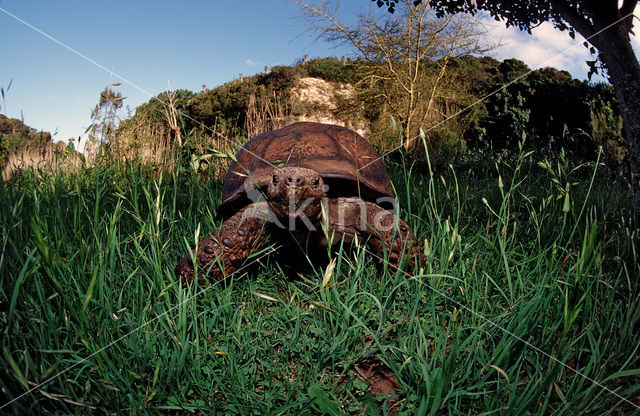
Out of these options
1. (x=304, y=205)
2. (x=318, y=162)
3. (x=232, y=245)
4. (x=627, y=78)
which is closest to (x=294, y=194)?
(x=304, y=205)

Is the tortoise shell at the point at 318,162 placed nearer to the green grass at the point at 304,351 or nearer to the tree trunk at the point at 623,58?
the green grass at the point at 304,351

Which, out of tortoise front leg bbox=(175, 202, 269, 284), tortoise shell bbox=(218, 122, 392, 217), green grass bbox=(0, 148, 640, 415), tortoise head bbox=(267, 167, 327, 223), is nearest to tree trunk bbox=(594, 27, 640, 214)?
green grass bbox=(0, 148, 640, 415)

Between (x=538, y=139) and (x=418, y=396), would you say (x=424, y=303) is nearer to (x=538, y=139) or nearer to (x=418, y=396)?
(x=418, y=396)

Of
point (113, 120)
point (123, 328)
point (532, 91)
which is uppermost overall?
point (532, 91)

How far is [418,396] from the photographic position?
1485 mm

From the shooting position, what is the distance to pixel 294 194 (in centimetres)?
214

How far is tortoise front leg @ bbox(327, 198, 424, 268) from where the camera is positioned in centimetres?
257

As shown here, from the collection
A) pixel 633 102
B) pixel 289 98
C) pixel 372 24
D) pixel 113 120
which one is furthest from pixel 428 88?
pixel 113 120

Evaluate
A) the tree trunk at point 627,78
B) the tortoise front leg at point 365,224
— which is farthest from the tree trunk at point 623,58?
the tortoise front leg at point 365,224

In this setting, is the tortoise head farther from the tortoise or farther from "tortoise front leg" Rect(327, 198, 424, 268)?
"tortoise front leg" Rect(327, 198, 424, 268)

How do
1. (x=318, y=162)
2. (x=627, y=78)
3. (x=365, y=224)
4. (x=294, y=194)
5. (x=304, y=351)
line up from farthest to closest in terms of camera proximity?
(x=627, y=78)
(x=318, y=162)
(x=365, y=224)
(x=294, y=194)
(x=304, y=351)

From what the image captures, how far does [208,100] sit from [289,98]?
382cm

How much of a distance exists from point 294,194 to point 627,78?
3424mm

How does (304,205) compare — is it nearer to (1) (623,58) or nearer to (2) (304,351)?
(2) (304,351)
